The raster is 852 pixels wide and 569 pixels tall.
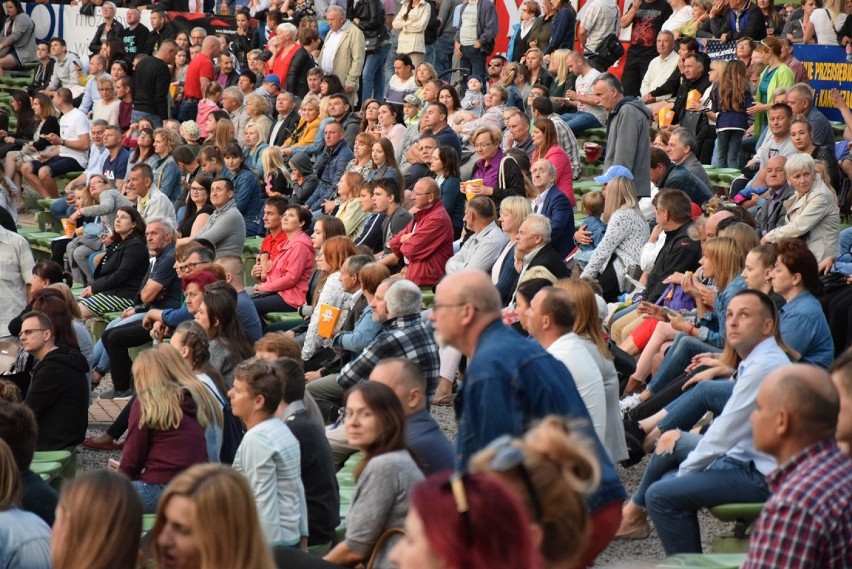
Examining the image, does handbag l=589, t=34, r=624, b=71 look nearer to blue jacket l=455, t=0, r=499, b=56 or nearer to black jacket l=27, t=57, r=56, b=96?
blue jacket l=455, t=0, r=499, b=56

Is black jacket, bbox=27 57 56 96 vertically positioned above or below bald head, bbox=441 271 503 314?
below

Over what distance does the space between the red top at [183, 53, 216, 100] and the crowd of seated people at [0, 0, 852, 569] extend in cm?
6

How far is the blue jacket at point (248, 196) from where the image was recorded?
13883mm

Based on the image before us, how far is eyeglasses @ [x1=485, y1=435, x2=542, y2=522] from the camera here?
2688 millimetres

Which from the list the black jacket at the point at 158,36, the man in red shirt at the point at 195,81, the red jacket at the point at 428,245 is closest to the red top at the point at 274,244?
the red jacket at the point at 428,245

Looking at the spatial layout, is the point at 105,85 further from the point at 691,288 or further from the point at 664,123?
the point at 691,288

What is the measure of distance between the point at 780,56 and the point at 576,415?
1085 cm

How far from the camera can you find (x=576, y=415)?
178 inches

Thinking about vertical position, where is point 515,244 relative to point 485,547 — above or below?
below

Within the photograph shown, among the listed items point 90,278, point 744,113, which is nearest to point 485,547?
point 90,278

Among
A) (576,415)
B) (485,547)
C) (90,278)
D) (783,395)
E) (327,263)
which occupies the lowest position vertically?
(90,278)

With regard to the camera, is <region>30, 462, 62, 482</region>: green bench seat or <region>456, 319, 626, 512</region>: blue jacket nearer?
<region>456, 319, 626, 512</region>: blue jacket

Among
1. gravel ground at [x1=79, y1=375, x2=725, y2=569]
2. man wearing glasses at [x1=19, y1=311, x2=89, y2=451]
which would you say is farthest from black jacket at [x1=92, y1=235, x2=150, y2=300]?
gravel ground at [x1=79, y1=375, x2=725, y2=569]

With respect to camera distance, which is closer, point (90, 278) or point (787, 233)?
point (787, 233)
